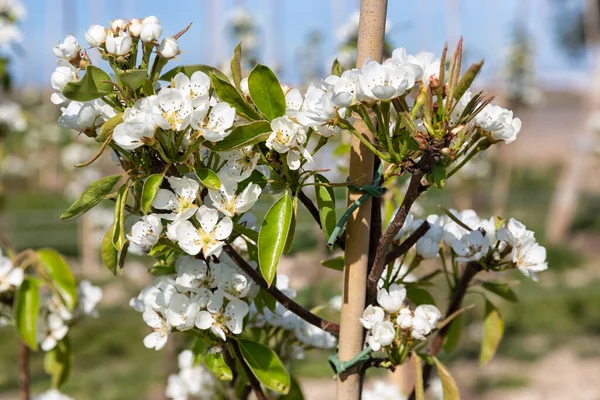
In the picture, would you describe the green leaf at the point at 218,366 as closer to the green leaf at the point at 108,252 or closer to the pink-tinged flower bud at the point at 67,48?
the green leaf at the point at 108,252

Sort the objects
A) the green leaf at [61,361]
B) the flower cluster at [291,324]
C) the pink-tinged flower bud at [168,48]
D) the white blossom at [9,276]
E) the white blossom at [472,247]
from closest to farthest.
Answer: the pink-tinged flower bud at [168,48] < the white blossom at [472,247] < the flower cluster at [291,324] < the white blossom at [9,276] < the green leaf at [61,361]

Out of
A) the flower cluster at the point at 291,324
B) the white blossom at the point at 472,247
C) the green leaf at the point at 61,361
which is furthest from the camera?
the green leaf at the point at 61,361

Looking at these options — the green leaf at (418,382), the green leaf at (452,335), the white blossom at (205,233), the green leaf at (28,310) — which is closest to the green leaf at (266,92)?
the white blossom at (205,233)

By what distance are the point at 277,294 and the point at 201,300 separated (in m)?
0.09

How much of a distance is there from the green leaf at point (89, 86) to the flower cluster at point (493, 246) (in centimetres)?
42

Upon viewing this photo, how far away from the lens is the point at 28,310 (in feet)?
3.74

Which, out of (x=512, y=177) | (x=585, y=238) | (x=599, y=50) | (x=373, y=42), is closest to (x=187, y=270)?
(x=373, y=42)

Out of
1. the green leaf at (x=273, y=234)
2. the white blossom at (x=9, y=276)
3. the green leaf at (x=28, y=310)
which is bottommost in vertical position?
the green leaf at (x=28, y=310)

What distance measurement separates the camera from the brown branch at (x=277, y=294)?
81 cm

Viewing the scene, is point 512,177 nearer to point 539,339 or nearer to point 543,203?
point 543,203

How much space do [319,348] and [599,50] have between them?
26.4ft

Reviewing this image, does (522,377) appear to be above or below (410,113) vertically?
below

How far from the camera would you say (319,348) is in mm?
1098

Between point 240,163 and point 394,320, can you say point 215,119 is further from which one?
point 394,320
